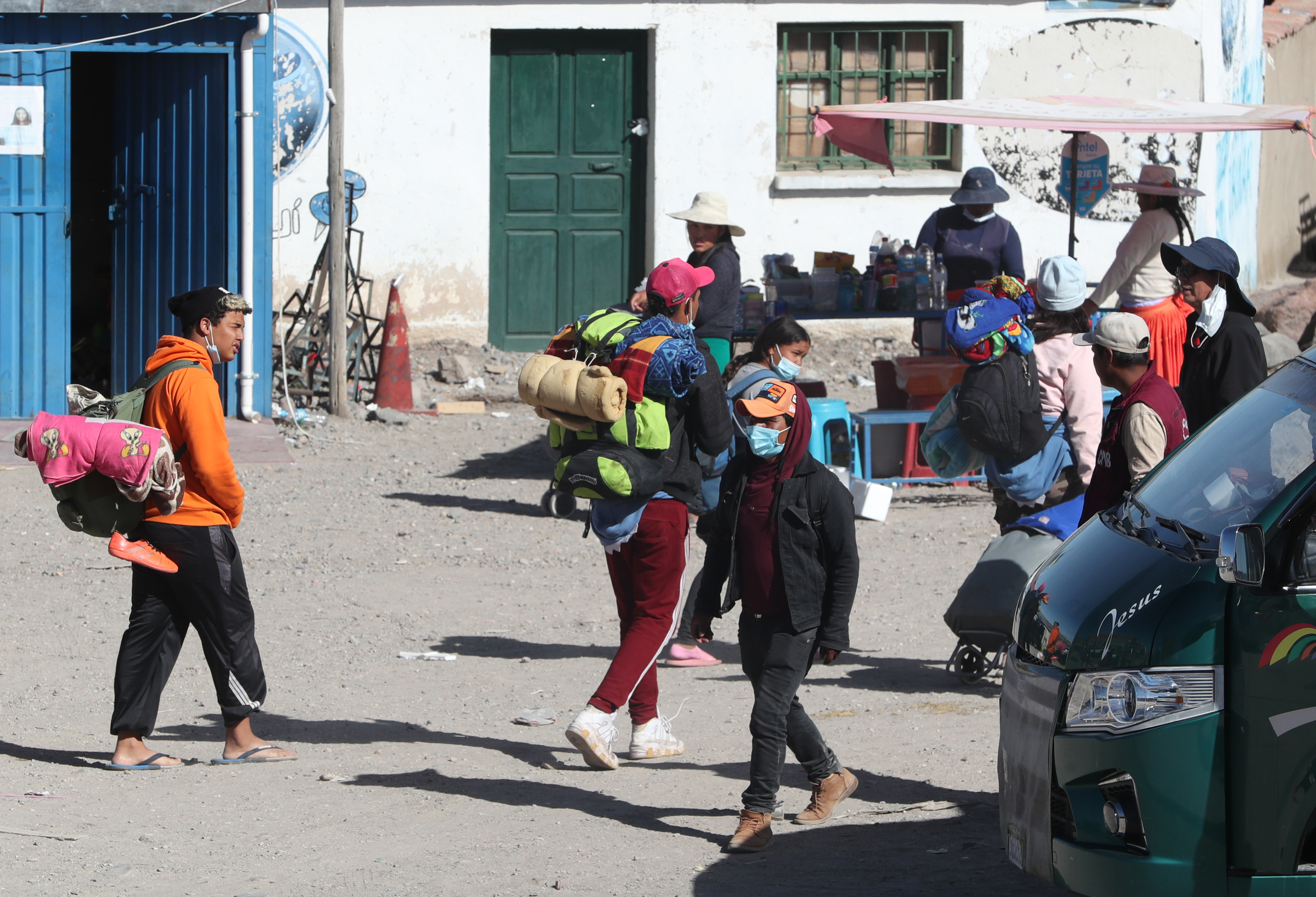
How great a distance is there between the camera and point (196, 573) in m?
5.67

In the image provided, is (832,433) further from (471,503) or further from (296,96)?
(296,96)

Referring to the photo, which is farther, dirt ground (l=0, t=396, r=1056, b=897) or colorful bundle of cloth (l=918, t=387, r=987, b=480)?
colorful bundle of cloth (l=918, t=387, r=987, b=480)

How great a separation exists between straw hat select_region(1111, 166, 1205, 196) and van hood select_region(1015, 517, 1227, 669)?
6628mm

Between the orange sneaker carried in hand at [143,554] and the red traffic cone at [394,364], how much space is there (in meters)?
8.03

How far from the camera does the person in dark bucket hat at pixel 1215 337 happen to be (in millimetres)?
6414

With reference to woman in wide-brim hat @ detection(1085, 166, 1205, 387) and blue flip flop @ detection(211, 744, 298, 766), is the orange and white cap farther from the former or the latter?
woman in wide-brim hat @ detection(1085, 166, 1205, 387)

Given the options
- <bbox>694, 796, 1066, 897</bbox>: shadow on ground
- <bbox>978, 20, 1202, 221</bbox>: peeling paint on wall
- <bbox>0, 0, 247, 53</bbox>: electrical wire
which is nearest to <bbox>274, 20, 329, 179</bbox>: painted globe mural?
<bbox>0, 0, 247, 53</bbox>: electrical wire

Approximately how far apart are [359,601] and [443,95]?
754cm

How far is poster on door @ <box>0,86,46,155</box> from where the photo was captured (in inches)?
468

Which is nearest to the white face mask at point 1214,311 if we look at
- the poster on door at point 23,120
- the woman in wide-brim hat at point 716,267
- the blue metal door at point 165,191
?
the woman in wide-brim hat at point 716,267

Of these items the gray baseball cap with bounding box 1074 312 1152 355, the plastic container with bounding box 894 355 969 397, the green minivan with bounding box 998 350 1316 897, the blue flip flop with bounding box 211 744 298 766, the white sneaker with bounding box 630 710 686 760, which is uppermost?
the gray baseball cap with bounding box 1074 312 1152 355

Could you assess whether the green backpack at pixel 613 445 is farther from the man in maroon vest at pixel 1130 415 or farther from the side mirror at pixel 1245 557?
the side mirror at pixel 1245 557

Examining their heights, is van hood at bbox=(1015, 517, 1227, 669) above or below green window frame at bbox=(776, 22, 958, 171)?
below

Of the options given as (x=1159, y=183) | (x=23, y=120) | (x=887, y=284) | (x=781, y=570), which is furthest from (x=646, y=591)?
(x=23, y=120)
